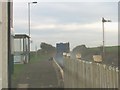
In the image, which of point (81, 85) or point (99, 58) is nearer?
point (99, 58)

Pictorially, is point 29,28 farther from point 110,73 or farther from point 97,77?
point 110,73

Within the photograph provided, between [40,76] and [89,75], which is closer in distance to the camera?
[89,75]

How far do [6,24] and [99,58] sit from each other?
1.50 meters

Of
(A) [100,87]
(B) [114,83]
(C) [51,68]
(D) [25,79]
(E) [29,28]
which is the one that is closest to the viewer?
(B) [114,83]

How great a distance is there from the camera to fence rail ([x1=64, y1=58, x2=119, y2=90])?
366 cm

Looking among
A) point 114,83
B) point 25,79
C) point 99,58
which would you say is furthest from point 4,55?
point 25,79

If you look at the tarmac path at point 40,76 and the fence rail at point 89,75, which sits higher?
the fence rail at point 89,75

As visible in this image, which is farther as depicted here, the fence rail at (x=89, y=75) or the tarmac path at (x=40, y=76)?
the tarmac path at (x=40, y=76)

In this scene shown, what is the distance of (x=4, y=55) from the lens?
10.1 feet

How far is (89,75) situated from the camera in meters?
4.62

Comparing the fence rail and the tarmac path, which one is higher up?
the fence rail

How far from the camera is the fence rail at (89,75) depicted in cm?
366

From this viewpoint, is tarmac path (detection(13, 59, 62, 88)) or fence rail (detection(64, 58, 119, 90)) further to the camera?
tarmac path (detection(13, 59, 62, 88))

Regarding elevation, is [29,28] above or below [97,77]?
above
